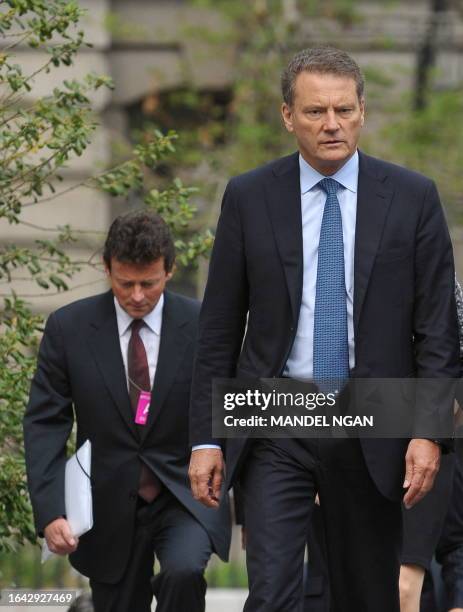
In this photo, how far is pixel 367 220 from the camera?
6.00 m

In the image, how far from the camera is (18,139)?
284 inches

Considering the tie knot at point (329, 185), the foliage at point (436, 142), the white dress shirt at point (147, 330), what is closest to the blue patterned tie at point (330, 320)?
the tie knot at point (329, 185)

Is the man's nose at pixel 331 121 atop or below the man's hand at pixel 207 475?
atop

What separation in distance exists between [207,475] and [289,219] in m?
0.94

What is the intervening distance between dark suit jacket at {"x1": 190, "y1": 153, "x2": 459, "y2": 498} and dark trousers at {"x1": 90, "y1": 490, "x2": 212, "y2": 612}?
83 centimetres

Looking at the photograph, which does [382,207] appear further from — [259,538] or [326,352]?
[259,538]

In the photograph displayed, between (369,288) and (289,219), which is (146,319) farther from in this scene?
(369,288)

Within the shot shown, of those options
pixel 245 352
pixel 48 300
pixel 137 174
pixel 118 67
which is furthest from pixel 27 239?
pixel 245 352

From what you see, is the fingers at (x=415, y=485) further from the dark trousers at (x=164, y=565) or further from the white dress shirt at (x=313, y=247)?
the dark trousers at (x=164, y=565)

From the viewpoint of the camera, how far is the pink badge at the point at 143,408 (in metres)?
6.96

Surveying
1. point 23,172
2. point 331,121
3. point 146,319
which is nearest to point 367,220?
point 331,121

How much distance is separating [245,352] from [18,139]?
1.65 meters

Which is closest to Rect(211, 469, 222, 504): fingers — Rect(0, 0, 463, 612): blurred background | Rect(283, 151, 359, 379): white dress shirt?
Rect(283, 151, 359, 379): white dress shirt

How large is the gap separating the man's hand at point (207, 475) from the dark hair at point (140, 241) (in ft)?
3.60
